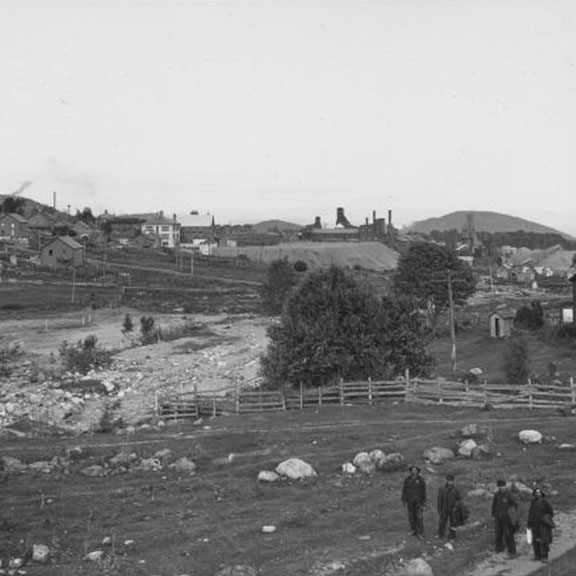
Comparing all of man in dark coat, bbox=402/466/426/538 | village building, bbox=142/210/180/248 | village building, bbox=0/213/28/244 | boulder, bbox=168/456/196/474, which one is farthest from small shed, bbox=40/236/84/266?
man in dark coat, bbox=402/466/426/538

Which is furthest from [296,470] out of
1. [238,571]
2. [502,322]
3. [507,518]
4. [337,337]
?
[502,322]

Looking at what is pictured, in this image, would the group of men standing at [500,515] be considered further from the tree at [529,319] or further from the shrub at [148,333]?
the shrub at [148,333]

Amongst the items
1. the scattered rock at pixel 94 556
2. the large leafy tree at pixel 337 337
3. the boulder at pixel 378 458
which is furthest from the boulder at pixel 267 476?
the large leafy tree at pixel 337 337

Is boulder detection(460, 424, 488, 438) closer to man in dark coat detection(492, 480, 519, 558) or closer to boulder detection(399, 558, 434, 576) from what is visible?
man in dark coat detection(492, 480, 519, 558)

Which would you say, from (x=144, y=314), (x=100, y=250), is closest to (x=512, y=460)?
(x=144, y=314)

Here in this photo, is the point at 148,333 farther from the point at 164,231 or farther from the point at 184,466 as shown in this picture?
the point at 164,231

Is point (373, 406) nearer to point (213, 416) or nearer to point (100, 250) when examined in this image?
point (213, 416)
